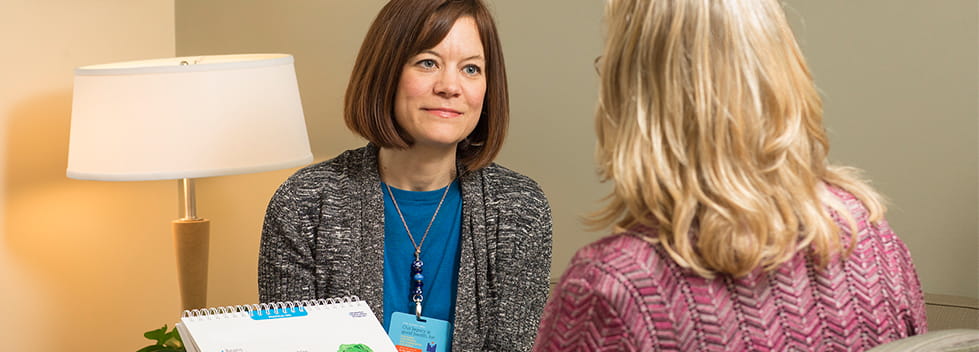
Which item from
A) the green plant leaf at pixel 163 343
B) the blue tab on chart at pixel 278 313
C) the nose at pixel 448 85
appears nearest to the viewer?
the blue tab on chart at pixel 278 313

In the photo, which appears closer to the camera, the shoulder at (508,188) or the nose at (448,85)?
the nose at (448,85)

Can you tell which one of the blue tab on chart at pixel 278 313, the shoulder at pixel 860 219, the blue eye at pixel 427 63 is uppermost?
the blue eye at pixel 427 63

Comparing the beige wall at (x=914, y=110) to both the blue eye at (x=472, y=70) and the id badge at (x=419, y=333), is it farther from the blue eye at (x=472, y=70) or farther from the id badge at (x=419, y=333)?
the id badge at (x=419, y=333)

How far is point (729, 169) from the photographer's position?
0.83m

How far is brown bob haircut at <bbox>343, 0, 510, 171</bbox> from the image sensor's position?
1652 millimetres

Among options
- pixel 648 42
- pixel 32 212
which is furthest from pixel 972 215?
pixel 32 212

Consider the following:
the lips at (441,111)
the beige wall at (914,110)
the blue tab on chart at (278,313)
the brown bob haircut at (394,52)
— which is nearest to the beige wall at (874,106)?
the beige wall at (914,110)

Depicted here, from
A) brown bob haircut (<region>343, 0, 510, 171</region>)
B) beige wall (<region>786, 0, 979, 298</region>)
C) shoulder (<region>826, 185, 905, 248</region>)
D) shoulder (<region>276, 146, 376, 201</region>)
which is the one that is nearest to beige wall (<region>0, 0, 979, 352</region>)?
beige wall (<region>786, 0, 979, 298</region>)

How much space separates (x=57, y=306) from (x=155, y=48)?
0.91 meters

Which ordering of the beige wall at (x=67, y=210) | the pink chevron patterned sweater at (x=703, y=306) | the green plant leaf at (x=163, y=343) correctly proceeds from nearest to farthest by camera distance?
the pink chevron patterned sweater at (x=703, y=306), the green plant leaf at (x=163, y=343), the beige wall at (x=67, y=210)

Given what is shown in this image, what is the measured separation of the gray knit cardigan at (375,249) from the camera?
1665mm

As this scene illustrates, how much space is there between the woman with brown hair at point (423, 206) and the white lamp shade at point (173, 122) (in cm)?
55

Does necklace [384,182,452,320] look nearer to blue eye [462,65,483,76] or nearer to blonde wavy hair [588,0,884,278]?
blue eye [462,65,483,76]

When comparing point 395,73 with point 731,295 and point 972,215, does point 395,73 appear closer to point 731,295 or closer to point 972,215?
point 731,295
